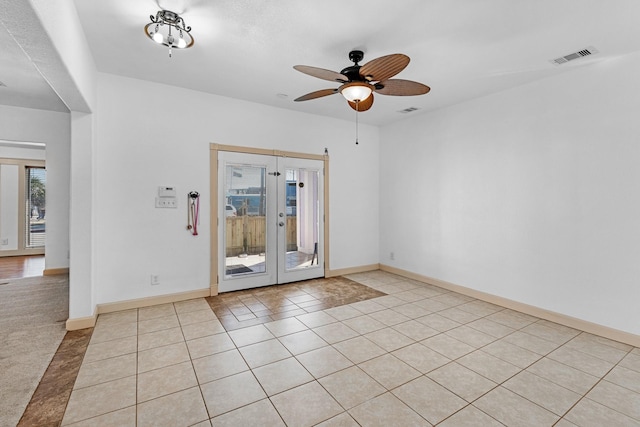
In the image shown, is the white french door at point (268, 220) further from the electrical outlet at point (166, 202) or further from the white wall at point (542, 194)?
the white wall at point (542, 194)

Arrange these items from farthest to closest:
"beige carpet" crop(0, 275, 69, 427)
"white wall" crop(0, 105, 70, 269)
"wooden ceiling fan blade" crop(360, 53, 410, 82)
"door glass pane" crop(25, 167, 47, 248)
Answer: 1. "door glass pane" crop(25, 167, 47, 248)
2. "white wall" crop(0, 105, 70, 269)
3. "wooden ceiling fan blade" crop(360, 53, 410, 82)
4. "beige carpet" crop(0, 275, 69, 427)

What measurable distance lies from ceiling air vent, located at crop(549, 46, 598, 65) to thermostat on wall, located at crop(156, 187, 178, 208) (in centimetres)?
482

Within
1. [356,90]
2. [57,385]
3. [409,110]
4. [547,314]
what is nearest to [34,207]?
[57,385]

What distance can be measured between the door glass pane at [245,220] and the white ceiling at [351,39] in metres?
1.34

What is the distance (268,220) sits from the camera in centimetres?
489

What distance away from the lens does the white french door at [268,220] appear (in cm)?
454

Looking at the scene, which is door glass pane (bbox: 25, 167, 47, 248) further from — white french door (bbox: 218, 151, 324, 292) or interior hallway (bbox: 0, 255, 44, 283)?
white french door (bbox: 218, 151, 324, 292)

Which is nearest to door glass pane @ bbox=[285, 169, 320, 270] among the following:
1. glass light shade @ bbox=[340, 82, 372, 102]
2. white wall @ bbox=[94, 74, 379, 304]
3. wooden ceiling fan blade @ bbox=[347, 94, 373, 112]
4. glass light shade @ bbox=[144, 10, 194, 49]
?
white wall @ bbox=[94, 74, 379, 304]

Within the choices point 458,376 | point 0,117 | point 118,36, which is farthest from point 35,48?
point 0,117

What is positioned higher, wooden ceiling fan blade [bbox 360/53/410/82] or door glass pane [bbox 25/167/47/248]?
wooden ceiling fan blade [bbox 360/53/410/82]

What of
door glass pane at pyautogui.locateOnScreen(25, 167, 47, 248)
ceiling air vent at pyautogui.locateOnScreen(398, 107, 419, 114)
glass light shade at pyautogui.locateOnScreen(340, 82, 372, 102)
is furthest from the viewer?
door glass pane at pyautogui.locateOnScreen(25, 167, 47, 248)

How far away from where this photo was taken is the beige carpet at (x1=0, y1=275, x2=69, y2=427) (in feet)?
7.19

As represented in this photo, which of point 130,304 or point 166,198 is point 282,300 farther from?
point 166,198

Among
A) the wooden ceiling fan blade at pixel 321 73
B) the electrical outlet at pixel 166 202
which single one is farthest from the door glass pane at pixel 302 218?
the wooden ceiling fan blade at pixel 321 73
